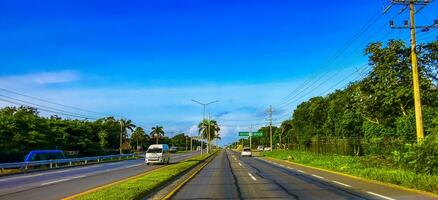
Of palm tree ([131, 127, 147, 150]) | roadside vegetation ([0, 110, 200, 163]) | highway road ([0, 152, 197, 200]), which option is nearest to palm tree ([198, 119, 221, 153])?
palm tree ([131, 127, 147, 150])

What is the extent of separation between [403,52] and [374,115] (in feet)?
21.9

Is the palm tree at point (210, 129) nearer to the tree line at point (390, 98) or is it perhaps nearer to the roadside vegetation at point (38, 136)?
the roadside vegetation at point (38, 136)

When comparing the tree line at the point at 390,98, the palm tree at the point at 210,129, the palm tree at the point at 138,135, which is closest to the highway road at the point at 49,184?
the tree line at the point at 390,98

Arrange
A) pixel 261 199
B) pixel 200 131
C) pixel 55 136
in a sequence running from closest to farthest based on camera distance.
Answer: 1. pixel 261 199
2. pixel 55 136
3. pixel 200 131

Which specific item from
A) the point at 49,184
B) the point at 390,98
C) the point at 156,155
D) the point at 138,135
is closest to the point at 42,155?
the point at 156,155

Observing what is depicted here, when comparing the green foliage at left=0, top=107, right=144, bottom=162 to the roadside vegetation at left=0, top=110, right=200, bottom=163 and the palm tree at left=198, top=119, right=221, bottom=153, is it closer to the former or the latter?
the roadside vegetation at left=0, top=110, right=200, bottom=163

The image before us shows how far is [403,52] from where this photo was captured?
144ft

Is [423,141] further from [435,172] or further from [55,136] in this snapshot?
[55,136]

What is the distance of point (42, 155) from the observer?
47.7m

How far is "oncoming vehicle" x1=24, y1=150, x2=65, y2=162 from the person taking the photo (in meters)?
45.2

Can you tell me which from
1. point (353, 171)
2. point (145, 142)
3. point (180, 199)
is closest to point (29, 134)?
point (353, 171)

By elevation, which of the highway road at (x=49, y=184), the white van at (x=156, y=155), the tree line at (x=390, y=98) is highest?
the tree line at (x=390, y=98)

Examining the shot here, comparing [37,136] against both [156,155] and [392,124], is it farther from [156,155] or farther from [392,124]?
[392,124]

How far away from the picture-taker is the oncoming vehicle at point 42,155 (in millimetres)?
45237
